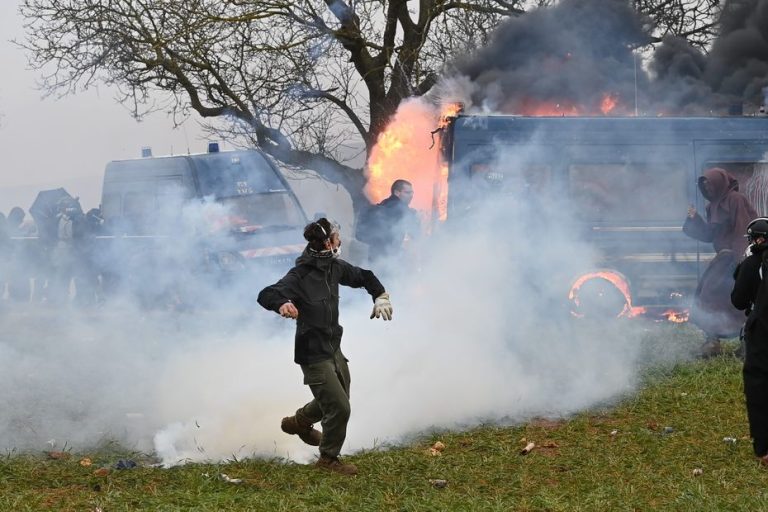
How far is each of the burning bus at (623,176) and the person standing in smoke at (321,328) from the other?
5068mm

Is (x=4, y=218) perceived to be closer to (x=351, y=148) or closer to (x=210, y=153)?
(x=210, y=153)

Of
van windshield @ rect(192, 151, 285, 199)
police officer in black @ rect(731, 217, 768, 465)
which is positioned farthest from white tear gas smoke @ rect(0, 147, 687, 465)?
van windshield @ rect(192, 151, 285, 199)

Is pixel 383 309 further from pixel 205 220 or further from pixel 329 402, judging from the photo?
pixel 205 220

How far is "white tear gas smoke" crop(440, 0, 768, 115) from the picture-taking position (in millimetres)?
13703

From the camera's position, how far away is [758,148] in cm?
1266

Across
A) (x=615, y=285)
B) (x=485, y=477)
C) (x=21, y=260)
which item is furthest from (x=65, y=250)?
(x=485, y=477)

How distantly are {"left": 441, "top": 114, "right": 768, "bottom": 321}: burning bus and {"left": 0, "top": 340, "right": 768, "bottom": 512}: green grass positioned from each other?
4196mm

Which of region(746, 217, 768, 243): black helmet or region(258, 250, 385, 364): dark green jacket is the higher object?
region(746, 217, 768, 243): black helmet

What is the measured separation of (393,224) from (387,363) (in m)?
3.68

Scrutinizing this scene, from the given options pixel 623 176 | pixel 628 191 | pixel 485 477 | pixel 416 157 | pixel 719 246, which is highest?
pixel 416 157

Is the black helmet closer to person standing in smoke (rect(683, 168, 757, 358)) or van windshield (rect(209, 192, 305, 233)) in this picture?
person standing in smoke (rect(683, 168, 757, 358))

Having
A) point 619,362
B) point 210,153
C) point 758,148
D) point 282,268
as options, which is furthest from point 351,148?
point 619,362

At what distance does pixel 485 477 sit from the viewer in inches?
261

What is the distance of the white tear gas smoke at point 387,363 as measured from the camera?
790 cm
